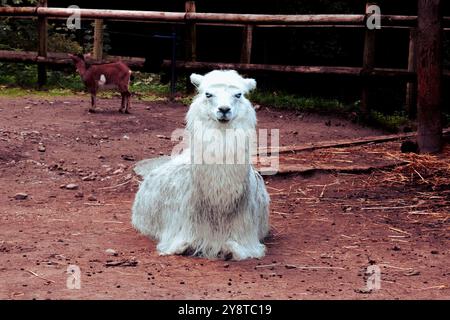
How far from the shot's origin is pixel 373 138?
995 centimetres

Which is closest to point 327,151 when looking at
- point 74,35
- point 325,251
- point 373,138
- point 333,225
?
point 373,138

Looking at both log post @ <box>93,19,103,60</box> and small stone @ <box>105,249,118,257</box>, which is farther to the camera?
log post @ <box>93,19,103,60</box>

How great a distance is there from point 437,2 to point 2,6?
912 centimetres

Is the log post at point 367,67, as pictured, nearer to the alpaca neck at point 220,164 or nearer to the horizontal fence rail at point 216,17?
the horizontal fence rail at point 216,17

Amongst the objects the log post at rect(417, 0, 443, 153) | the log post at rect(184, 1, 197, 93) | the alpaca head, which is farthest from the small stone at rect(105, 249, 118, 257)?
the log post at rect(184, 1, 197, 93)

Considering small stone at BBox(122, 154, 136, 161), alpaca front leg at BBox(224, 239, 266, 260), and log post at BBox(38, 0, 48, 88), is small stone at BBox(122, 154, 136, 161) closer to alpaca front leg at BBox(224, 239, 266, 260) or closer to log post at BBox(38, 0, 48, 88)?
alpaca front leg at BBox(224, 239, 266, 260)

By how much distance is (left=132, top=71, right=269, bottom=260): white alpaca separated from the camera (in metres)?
5.81

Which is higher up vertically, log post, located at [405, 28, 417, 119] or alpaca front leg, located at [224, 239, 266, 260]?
log post, located at [405, 28, 417, 119]

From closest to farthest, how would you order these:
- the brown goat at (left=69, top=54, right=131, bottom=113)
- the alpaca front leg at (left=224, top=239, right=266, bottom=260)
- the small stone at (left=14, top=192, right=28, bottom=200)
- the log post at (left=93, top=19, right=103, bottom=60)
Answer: the alpaca front leg at (left=224, top=239, right=266, bottom=260) < the small stone at (left=14, top=192, right=28, bottom=200) < the brown goat at (left=69, top=54, right=131, bottom=113) < the log post at (left=93, top=19, right=103, bottom=60)

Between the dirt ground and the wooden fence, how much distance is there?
775 mm

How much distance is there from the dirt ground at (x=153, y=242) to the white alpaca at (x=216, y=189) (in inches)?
7.3

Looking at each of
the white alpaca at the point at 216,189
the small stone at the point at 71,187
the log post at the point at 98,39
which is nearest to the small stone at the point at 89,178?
the small stone at the point at 71,187

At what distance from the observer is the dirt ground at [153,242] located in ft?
16.5

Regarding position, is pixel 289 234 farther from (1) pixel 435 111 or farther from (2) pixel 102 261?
(1) pixel 435 111
